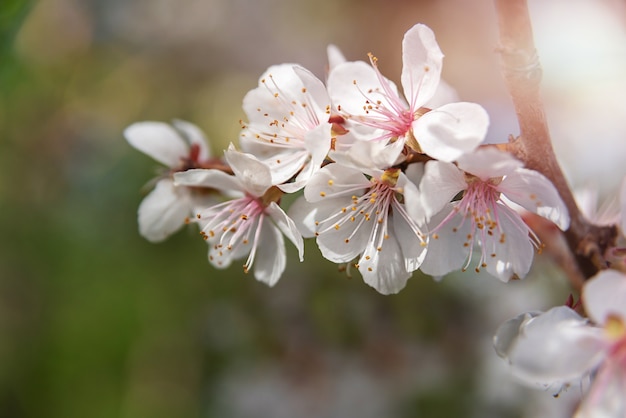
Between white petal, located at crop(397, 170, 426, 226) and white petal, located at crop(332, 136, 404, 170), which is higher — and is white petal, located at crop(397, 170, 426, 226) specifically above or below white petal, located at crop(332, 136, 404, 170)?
below

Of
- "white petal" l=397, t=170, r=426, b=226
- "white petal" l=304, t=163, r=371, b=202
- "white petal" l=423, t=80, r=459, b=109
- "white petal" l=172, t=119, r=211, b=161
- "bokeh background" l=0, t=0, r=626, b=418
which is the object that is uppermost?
"white petal" l=172, t=119, r=211, b=161

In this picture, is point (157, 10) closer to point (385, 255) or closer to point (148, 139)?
point (148, 139)

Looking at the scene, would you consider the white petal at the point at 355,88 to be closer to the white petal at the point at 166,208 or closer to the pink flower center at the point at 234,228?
the pink flower center at the point at 234,228

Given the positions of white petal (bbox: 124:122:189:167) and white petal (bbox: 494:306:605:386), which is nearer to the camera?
white petal (bbox: 494:306:605:386)

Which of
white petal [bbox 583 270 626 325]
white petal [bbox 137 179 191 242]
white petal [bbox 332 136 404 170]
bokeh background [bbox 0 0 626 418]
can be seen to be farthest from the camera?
bokeh background [bbox 0 0 626 418]

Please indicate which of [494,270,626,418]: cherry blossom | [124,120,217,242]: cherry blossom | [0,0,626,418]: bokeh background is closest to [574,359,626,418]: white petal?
[494,270,626,418]: cherry blossom

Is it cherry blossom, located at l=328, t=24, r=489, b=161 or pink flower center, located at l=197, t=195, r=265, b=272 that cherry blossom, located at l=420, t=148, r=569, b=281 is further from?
pink flower center, located at l=197, t=195, r=265, b=272

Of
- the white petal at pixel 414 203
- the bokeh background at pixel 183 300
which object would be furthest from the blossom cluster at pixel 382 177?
the bokeh background at pixel 183 300

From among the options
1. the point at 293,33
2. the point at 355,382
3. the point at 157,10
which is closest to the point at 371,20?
the point at 293,33
